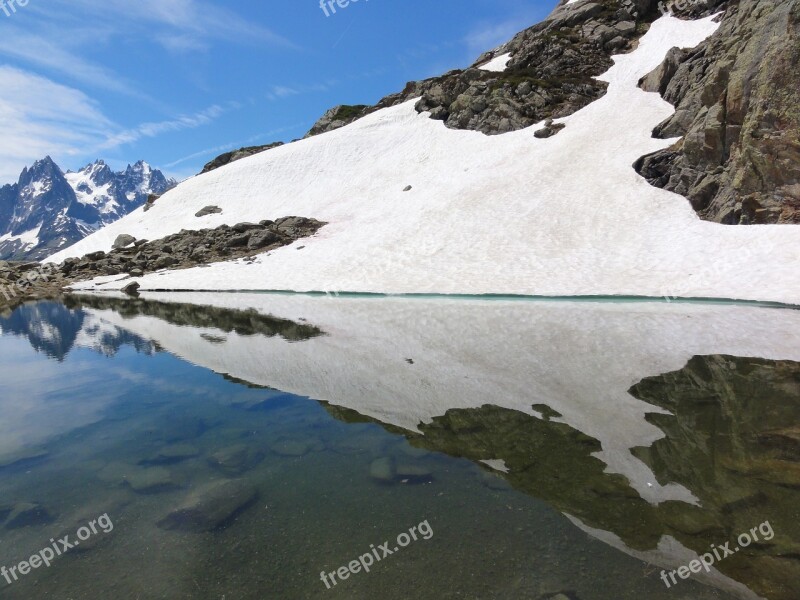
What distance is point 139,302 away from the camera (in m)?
32.6

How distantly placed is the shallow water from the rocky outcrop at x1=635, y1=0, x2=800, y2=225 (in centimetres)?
1787

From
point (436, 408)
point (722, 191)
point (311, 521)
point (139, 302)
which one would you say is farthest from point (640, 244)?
point (139, 302)

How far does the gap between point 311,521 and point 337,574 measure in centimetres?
98

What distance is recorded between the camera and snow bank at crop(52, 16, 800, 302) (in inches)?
982

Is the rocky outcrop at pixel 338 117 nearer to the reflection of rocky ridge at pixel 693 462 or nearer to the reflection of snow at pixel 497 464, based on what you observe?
the reflection of rocky ridge at pixel 693 462

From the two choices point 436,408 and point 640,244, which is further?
point 640,244

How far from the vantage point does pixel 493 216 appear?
37.3 metres

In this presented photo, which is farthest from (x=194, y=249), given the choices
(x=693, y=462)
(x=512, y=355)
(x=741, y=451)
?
(x=741, y=451)

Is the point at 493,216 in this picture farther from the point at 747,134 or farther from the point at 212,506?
the point at 212,506

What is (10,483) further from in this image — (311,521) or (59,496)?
(311,521)

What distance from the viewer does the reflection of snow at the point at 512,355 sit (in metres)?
8.42

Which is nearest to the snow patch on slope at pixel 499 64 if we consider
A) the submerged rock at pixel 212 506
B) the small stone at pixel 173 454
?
the small stone at pixel 173 454

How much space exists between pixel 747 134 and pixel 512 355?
88.0 feet

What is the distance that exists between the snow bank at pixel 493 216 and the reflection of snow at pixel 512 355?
5.56m
